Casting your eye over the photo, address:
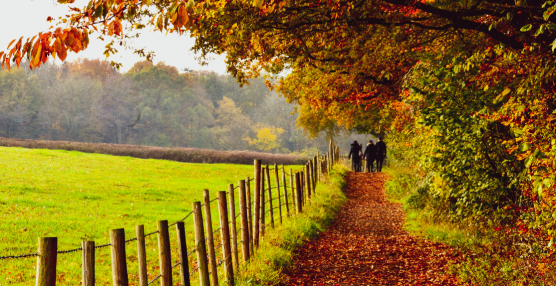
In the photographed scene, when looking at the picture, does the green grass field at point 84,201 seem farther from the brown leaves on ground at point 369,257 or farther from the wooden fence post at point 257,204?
Result: the brown leaves on ground at point 369,257

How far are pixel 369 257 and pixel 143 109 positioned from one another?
194 ft

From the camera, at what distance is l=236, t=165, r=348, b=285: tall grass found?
643 centimetres

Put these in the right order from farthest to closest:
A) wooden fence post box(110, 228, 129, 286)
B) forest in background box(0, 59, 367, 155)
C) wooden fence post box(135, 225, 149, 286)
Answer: forest in background box(0, 59, 367, 155) < wooden fence post box(135, 225, 149, 286) < wooden fence post box(110, 228, 129, 286)

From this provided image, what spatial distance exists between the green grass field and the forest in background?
110 ft

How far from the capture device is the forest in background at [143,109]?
56375mm

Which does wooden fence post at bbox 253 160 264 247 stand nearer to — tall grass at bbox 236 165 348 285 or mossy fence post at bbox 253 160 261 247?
mossy fence post at bbox 253 160 261 247

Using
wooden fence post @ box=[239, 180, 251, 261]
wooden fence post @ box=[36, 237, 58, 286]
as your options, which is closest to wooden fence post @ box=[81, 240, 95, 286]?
wooden fence post @ box=[36, 237, 58, 286]

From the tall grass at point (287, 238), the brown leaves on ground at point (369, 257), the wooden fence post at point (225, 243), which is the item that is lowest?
the brown leaves on ground at point (369, 257)

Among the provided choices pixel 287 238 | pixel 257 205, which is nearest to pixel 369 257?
pixel 287 238

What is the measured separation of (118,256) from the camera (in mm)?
3527

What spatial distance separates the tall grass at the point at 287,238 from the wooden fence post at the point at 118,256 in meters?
2.75


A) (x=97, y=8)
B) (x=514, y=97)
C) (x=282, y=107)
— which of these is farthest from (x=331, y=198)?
(x=282, y=107)

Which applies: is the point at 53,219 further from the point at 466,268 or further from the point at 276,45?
the point at 466,268

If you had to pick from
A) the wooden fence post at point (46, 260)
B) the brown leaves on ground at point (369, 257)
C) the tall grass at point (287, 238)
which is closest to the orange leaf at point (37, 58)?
the wooden fence post at point (46, 260)
